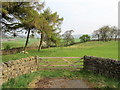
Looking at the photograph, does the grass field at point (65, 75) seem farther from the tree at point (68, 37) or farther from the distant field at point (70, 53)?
the tree at point (68, 37)

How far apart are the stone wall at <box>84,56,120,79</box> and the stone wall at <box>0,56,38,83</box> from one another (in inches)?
186

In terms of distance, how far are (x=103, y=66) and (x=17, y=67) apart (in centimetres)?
615

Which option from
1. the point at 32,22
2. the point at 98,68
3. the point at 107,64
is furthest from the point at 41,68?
the point at 32,22

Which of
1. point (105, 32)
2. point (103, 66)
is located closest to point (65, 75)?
point (103, 66)

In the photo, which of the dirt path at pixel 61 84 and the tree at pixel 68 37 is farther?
the tree at pixel 68 37

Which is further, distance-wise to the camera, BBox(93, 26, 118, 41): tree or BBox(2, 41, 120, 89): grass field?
BBox(93, 26, 118, 41): tree

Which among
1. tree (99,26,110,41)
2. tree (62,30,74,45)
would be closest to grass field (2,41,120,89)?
tree (62,30,74,45)

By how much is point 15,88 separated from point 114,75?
6.06 meters

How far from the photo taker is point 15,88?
4.85 m

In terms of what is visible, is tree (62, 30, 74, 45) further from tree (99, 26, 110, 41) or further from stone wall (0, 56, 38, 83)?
stone wall (0, 56, 38, 83)

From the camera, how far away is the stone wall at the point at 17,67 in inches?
217

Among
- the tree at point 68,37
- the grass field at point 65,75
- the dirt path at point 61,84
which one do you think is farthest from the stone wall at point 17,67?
the tree at point 68,37

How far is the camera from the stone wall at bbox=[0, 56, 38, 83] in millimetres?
5505

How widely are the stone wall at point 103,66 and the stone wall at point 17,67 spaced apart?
4714mm
